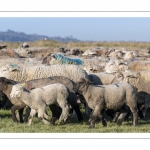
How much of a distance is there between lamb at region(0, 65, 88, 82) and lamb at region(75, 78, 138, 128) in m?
2.49

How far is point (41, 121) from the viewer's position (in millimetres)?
10867

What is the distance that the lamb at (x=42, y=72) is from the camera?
12.8 m

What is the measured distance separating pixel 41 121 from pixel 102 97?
5.63 ft

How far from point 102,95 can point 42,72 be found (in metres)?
3.11

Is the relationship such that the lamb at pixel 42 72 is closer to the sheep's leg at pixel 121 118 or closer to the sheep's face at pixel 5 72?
the sheep's face at pixel 5 72

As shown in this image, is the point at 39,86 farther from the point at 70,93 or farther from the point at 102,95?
the point at 102,95

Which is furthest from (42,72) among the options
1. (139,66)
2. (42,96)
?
(139,66)

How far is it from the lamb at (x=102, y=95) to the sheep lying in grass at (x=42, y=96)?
0.41 m

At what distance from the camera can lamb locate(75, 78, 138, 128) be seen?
10.1 m
